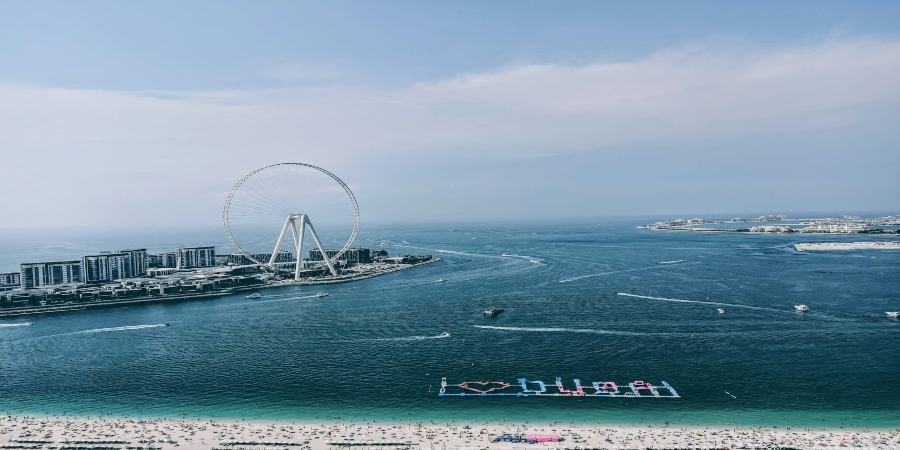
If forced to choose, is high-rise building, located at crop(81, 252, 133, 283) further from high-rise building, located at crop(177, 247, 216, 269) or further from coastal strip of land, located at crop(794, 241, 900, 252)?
coastal strip of land, located at crop(794, 241, 900, 252)

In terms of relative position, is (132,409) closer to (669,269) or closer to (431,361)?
(431,361)

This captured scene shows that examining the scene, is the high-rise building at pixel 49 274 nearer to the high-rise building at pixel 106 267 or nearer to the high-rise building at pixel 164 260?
the high-rise building at pixel 106 267

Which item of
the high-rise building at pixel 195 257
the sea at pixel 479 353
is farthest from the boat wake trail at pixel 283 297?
the high-rise building at pixel 195 257

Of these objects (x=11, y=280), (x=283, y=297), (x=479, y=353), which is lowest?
(x=479, y=353)

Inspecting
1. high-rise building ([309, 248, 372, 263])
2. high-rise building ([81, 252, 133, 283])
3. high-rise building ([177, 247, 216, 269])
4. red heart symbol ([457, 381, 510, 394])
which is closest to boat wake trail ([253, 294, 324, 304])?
high-rise building ([81, 252, 133, 283])

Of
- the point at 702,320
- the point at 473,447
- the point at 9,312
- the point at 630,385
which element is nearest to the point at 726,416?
the point at 630,385

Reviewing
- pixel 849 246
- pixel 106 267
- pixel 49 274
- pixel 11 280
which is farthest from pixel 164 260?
pixel 849 246

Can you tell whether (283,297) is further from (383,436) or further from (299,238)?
(383,436)
